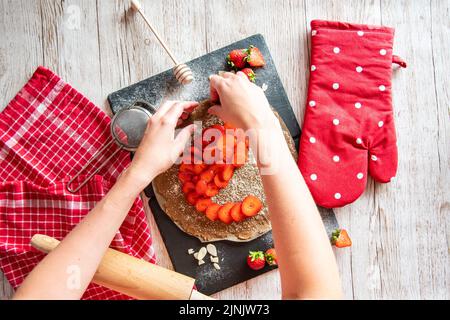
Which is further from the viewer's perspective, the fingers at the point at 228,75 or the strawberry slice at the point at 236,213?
the strawberry slice at the point at 236,213

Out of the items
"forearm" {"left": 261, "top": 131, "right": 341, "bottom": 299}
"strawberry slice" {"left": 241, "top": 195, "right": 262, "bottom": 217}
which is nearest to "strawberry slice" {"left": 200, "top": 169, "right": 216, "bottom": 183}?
"strawberry slice" {"left": 241, "top": 195, "right": 262, "bottom": 217}

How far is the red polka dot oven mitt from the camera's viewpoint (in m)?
1.25

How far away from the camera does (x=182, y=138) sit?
3.69 feet

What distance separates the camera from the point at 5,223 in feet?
4.09

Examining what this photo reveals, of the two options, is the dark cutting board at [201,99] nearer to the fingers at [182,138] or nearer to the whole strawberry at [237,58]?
the whole strawberry at [237,58]

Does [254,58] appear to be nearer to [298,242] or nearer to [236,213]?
[236,213]

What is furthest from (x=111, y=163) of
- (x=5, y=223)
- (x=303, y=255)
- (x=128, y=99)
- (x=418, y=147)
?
(x=418, y=147)

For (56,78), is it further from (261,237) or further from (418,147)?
(418,147)

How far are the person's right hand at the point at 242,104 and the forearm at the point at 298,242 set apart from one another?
0.13 metres

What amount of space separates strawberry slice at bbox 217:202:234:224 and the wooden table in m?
0.30

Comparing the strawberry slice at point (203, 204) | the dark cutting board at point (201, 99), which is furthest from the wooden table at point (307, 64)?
the strawberry slice at point (203, 204)

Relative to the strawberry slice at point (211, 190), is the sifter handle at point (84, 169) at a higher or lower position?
higher

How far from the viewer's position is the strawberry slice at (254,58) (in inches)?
49.4

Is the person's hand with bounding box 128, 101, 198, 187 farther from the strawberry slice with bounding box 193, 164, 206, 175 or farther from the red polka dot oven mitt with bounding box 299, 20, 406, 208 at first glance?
the red polka dot oven mitt with bounding box 299, 20, 406, 208
